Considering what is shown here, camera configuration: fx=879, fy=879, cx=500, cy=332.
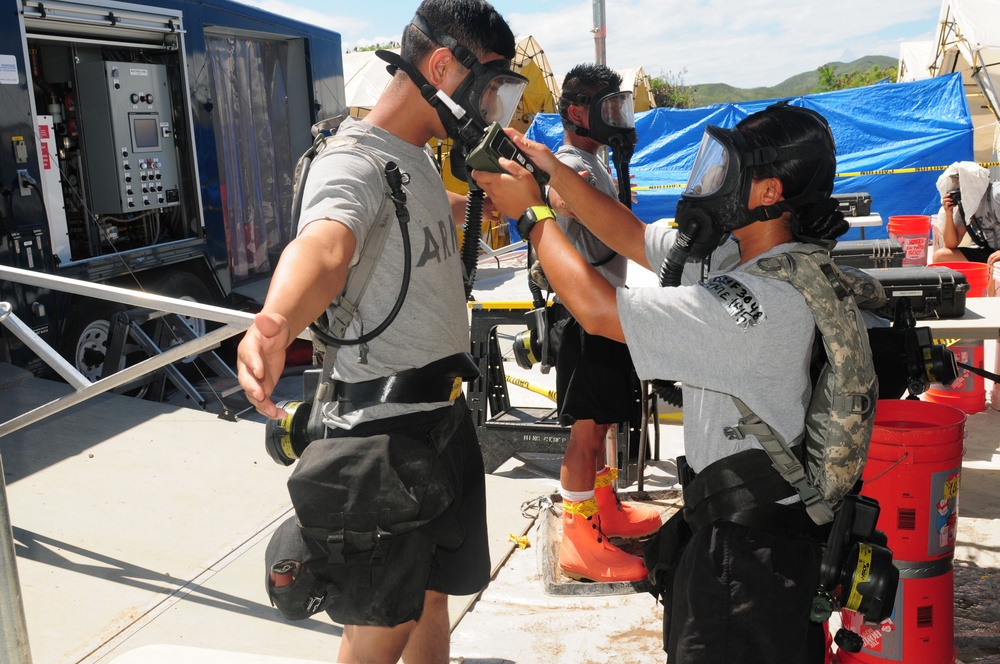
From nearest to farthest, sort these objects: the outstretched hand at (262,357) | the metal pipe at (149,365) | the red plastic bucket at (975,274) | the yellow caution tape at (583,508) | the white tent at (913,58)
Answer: the outstretched hand at (262,357) < the metal pipe at (149,365) < the yellow caution tape at (583,508) < the red plastic bucket at (975,274) < the white tent at (913,58)

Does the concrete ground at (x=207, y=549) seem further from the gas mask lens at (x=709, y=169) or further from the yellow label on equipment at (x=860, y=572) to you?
the gas mask lens at (x=709, y=169)

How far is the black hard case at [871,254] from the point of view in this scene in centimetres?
572

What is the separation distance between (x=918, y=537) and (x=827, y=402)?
1.35 meters

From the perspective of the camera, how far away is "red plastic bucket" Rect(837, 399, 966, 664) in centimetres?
319

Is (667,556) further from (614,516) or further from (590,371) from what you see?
(614,516)

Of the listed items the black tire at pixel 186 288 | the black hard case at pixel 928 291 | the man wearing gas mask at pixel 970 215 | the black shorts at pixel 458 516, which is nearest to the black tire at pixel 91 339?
the black tire at pixel 186 288

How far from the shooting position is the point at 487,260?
49.3 ft

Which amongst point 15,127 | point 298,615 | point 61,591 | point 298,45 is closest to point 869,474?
point 298,615

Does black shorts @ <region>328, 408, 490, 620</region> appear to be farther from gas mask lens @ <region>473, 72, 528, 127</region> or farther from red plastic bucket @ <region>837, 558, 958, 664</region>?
red plastic bucket @ <region>837, 558, 958, 664</region>

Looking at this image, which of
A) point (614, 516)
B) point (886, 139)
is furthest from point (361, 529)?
point (886, 139)

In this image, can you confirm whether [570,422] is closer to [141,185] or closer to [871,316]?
[871,316]

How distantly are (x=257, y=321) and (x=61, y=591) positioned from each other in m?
2.95

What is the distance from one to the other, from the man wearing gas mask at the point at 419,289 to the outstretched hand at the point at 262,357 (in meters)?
0.50

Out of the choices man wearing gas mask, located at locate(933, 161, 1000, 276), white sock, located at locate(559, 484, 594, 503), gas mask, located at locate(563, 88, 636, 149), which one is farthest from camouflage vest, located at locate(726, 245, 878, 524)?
man wearing gas mask, located at locate(933, 161, 1000, 276)
